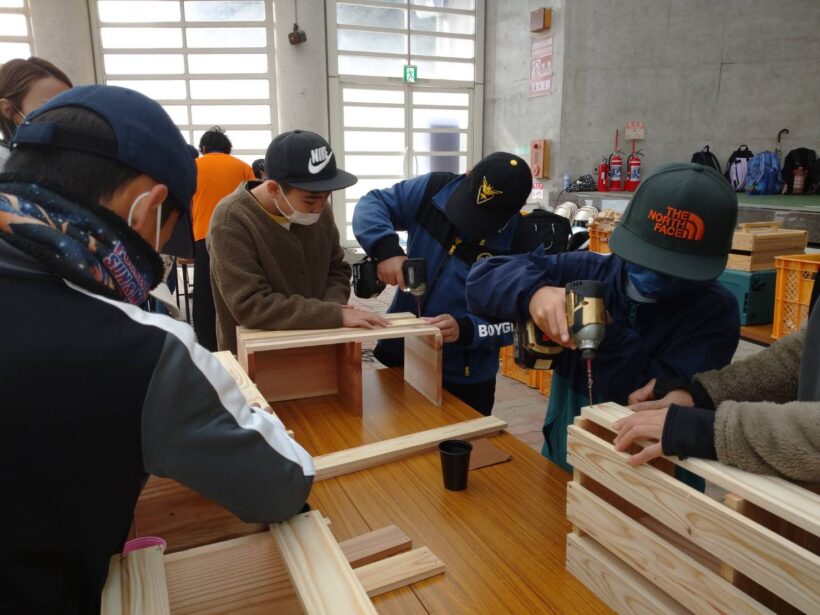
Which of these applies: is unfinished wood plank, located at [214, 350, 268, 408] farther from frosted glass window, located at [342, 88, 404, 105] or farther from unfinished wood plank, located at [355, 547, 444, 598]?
frosted glass window, located at [342, 88, 404, 105]

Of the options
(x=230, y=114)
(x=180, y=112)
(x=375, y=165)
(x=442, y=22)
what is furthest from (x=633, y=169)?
(x=180, y=112)

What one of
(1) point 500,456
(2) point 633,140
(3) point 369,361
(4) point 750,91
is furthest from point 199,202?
(4) point 750,91

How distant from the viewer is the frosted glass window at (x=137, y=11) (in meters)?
9.62

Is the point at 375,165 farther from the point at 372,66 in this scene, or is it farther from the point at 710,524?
the point at 710,524

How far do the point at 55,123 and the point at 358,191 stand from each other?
1093 cm

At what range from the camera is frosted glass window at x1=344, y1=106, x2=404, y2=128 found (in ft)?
35.9

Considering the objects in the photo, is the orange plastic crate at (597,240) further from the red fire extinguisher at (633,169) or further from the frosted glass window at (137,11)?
the frosted glass window at (137,11)

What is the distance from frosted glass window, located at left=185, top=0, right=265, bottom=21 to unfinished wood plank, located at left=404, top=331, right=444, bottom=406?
9.74 metres

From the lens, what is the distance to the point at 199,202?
4871 mm

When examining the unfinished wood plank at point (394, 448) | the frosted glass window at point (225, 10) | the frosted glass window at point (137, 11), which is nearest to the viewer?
the unfinished wood plank at point (394, 448)

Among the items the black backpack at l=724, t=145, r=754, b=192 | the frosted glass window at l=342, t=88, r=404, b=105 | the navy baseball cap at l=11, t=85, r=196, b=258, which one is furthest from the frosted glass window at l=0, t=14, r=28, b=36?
the black backpack at l=724, t=145, r=754, b=192

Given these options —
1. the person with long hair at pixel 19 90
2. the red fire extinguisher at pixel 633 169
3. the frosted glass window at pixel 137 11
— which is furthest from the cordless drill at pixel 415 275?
the frosted glass window at pixel 137 11

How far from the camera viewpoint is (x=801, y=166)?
384 inches

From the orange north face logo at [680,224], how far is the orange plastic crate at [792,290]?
10.6 feet
